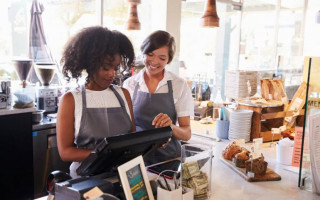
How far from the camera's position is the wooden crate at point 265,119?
2.77m

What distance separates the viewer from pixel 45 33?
3.85 metres

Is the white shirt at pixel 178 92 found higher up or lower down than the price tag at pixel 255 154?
higher up

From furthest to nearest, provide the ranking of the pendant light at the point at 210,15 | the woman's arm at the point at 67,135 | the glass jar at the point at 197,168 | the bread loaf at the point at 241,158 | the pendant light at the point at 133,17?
1. the pendant light at the point at 133,17
2. the pendant light at the point at 210,15
3. the bread loaf at the point at 241,158
4. the woman's arm at the point at 67,135
5. the glass jar at the point at 197,168

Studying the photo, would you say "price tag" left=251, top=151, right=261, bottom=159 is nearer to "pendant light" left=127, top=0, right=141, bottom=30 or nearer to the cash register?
the cash register

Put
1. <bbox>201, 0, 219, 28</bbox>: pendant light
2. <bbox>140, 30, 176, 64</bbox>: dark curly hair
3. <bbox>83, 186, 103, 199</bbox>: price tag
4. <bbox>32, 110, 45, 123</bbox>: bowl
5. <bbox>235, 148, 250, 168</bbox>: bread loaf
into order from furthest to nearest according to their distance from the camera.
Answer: <bbox>201, 0, 219, 28</bbox>: pendant light, <bbox>32, 110, 45, 123</bbox>: bowl, <bbox>140, 30, 176, 64</bbox>: dark curly hair, <bbox>235, 148, 250, 168</bbox>: bread loaf, <bbox>83, 186, 103, 199</bbox>: price tag

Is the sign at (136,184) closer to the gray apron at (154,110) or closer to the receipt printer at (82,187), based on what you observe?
the receipt printer at (82,187)

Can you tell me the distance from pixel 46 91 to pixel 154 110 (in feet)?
5.62

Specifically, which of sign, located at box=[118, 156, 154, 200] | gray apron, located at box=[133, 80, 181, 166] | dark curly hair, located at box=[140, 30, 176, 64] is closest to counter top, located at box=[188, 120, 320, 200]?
gray apron, located at box=[133, 80, 181, 166]

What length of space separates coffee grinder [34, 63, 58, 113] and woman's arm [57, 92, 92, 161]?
1.89 m

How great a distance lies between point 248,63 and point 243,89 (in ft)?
11.8

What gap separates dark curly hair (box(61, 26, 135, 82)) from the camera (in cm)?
167

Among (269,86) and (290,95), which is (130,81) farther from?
(290,95)

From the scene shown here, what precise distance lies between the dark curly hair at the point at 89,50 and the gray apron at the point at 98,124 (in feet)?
0.46

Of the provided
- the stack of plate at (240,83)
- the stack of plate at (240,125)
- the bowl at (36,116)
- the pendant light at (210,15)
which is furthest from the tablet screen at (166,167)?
the pendant light at (210,15)
